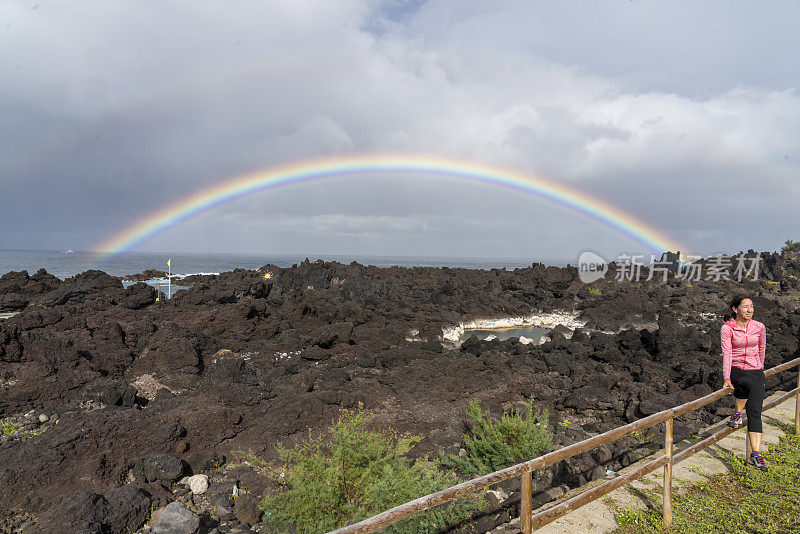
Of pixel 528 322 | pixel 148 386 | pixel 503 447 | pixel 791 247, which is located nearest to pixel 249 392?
pixel 148 386

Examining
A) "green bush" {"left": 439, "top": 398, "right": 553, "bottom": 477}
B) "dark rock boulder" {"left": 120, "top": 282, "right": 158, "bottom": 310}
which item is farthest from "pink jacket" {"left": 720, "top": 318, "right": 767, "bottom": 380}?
"dark rock boulder" {"left": 120, "top": 282, "right": 158, "bottom": 310}

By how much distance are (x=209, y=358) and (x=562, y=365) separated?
11956mm

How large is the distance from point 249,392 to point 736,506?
1006 cm

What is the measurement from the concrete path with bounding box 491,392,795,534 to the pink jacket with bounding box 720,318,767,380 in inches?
49.6

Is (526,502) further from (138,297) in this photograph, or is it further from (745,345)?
(138,297)

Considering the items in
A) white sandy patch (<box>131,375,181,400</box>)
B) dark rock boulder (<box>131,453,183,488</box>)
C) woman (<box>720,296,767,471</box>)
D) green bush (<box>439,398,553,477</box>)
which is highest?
woman (<box>720,296,767,471</box>)

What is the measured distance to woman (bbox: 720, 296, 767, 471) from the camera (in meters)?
5.59

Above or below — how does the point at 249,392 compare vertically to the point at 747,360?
Result: below

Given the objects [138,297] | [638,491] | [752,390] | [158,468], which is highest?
[752,390]

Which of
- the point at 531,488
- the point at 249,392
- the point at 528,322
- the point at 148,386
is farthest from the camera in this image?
the point at 528,322

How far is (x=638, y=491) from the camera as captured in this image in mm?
5281

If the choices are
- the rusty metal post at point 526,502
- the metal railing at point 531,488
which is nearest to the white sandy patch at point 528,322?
the metal railing at point 531,488

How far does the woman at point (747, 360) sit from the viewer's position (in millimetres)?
5590

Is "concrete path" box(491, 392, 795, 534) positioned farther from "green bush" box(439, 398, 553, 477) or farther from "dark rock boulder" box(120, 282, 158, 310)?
"dark rock boulder" box(120, 282, 158, 310)
